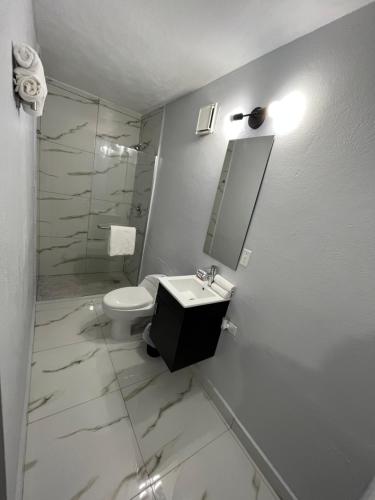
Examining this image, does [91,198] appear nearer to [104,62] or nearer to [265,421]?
[104,62]

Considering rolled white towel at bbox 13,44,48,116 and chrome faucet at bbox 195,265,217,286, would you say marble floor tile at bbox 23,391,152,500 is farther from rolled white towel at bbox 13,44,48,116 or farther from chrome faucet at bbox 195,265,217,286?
rolled white towel at bbox 13,44,48,116

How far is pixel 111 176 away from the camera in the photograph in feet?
8.82

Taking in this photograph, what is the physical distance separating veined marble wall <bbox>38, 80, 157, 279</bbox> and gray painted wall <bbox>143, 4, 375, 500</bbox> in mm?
1655

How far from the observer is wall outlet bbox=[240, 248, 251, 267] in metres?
1.33

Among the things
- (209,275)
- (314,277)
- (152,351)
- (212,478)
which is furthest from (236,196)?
(212,478)

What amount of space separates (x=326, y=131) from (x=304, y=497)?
1.84 metres

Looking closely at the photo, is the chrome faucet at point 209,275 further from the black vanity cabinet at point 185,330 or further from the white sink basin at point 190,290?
the black vanity cabinet at point 185,330

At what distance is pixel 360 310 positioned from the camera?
86 cm

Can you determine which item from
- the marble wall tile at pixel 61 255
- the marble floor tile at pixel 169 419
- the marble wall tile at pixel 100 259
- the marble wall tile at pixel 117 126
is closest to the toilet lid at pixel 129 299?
the marble floor tile at pixel 169 419

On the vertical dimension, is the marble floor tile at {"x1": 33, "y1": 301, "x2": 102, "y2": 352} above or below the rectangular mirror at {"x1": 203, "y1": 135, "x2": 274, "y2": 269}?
below

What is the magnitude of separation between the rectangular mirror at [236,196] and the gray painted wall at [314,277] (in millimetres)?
65

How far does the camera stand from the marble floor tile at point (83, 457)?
0.99 meters

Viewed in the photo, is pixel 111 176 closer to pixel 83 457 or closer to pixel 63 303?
pixel 63 303

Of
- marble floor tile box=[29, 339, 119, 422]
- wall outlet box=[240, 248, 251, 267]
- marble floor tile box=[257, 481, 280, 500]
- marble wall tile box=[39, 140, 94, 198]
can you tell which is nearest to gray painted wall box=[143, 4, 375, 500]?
wall outlet box=[240, 248, 251, 267]
